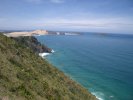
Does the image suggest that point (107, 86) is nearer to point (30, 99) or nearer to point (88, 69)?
point (88, 69)

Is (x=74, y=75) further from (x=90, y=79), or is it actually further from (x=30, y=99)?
(x=30, y=99)

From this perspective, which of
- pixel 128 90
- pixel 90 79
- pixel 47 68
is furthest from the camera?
pixel 90 79

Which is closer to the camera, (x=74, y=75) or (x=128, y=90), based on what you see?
(x=128, y=90)

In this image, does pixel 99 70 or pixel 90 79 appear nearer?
pixel 90 79

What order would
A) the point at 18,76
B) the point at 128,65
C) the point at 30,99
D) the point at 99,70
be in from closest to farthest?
1. the point at 30,99
2. the point at 18,76
3. the point at 99,70
4. the point at 128,65

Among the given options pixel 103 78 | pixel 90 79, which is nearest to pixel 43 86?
→ pixel 90 79

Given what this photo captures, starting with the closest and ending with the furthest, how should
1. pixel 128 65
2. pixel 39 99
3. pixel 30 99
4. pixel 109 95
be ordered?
→ pixel 30 99, pixel 39 99, pixel 109 95, pixel 128 65

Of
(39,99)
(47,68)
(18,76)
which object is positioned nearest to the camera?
(39,99)

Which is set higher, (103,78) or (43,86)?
(43,86)

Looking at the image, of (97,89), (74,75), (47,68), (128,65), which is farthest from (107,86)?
(128,65)
